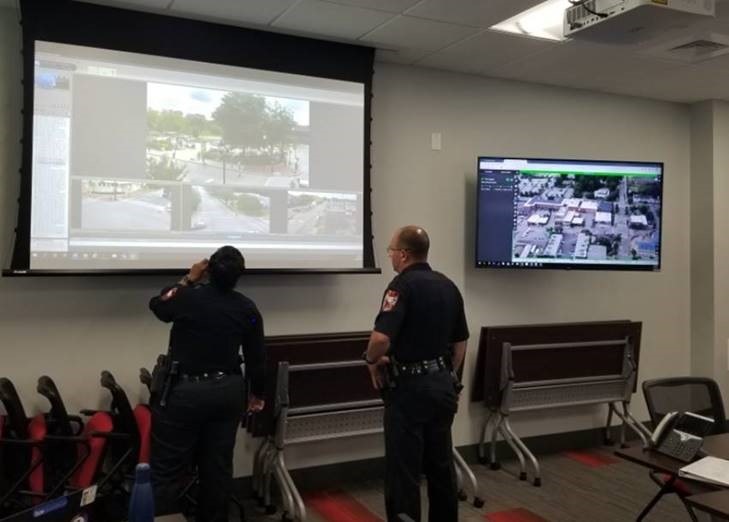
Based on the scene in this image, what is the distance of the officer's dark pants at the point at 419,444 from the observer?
114 inches

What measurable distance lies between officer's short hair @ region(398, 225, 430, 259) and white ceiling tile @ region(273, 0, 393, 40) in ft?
3.95

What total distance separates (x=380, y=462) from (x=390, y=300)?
67.8 inches

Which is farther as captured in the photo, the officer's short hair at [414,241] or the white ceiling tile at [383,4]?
the white ceiling tile at [383,4]

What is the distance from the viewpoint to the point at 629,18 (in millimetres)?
2660

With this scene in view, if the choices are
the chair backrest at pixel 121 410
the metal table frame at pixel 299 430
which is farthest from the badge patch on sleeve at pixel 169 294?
the metal table frame at pixel 299 430

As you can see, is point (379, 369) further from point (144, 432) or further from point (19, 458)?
point (19, 458)

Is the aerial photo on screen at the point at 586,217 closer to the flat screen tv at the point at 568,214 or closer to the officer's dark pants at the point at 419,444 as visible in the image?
the flat screen tv at the point at 568,214

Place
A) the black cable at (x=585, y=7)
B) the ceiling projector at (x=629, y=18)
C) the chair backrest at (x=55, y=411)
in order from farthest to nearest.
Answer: the chair backrest at (x=55, y=411) → the black cable at (x=585, y=7) → the ceiling projector at (x=629, y=18)

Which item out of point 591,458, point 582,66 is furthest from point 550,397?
point 582,66

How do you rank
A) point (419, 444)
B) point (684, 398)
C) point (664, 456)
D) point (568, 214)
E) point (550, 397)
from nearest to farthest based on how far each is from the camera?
point (664, 456) → point (419, 444) → point (684, 398) → point (568, 214) → point (550, 397)

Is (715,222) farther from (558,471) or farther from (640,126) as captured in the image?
(558,471)

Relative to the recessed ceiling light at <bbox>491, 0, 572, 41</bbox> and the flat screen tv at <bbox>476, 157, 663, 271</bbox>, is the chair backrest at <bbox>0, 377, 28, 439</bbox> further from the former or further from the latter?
the recessed ceiling light at <bbox>491, 0, 572, 41</bbox>

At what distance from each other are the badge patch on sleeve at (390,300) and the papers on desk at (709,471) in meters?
1.30

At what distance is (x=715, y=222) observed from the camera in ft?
17.0
